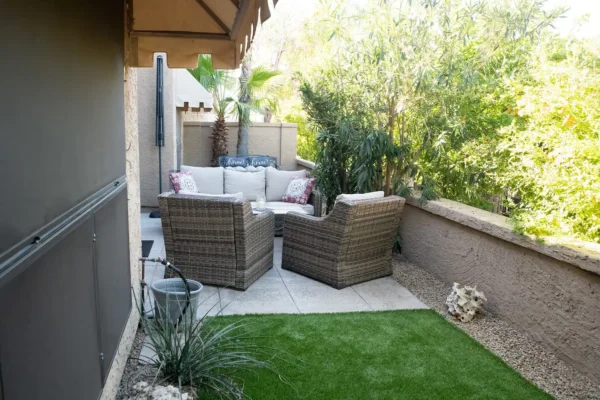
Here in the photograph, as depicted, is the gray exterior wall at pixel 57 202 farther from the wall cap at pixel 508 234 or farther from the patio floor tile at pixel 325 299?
the wall cap at pixel 508 234

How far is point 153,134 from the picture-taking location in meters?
8.72

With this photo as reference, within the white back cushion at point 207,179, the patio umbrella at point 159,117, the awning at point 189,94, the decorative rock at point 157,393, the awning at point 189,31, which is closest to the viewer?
the decorative rock at point 157,393

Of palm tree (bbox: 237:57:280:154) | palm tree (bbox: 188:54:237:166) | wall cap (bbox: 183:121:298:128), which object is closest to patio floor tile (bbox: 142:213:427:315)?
palm tree (bbox: 188:54:237:166)

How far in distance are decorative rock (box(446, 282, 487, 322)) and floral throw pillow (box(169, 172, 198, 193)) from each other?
4370mm

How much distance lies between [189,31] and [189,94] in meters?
4.52

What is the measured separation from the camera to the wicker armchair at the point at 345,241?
4.84 meters

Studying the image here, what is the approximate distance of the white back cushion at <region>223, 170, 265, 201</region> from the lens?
7.79m

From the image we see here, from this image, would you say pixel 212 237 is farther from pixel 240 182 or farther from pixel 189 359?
pixel 240 182

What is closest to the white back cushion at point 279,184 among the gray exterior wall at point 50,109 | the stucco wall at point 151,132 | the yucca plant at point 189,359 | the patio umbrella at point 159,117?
the patio umbrella at point 159,117

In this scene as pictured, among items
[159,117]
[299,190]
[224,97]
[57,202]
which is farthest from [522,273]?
[224,97]

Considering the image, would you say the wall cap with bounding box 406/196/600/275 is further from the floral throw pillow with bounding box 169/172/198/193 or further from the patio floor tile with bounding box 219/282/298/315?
the floral throw pillow with bounding box 169/172/198/193

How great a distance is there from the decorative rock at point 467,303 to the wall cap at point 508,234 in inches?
22.3

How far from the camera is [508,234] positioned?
4.01m

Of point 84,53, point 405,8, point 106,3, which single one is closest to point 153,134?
point 405,8
